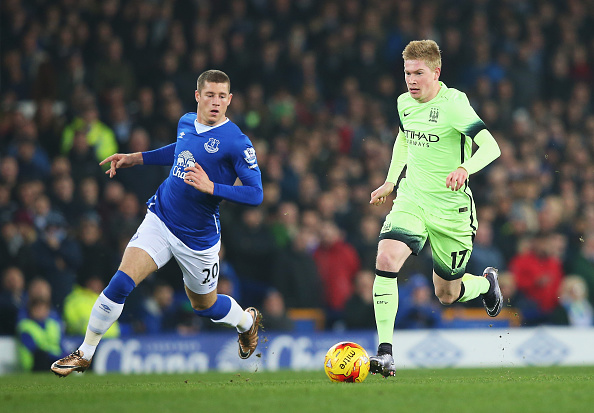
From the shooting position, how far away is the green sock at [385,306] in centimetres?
775

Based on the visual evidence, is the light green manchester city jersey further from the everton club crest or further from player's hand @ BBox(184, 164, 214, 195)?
player's hand @ BBox(184, 164, 214, 195)

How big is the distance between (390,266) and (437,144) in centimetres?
114

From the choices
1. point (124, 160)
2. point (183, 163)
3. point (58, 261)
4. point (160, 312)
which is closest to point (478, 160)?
point (183, 163)

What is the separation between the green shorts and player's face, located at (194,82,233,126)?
1725mm

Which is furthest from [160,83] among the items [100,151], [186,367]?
[186,367]

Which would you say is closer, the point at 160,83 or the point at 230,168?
the point at 230,168

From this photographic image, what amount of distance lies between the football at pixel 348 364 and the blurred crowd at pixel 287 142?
16.6 feet

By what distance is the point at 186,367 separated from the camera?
40.0ft

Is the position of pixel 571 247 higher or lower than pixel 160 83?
lower

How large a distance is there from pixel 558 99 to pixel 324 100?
4.89 meters

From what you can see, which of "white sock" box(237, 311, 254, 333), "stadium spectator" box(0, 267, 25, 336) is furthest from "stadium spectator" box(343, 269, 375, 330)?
"stadium spectator" box(0, 267, 25, 336)

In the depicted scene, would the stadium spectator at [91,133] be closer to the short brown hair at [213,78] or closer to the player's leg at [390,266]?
the short brown hair at [213,78]

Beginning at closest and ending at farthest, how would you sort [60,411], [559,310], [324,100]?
[60,411], [559,310], [324,100]

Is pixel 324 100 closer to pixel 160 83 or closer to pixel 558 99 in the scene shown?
pixel 160 83
